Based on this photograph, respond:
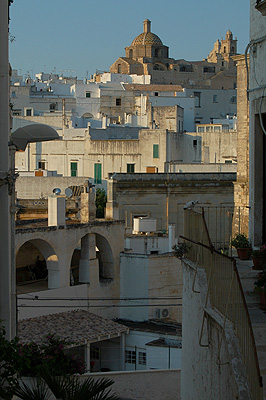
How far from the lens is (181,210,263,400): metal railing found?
5.07 meters

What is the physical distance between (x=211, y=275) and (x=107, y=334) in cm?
1550

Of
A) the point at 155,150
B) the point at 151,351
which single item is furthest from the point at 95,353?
the point at 155,150

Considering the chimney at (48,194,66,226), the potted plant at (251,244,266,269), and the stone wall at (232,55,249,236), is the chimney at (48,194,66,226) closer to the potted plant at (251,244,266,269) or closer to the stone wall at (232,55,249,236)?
the stone wall at (232,55,249,236)

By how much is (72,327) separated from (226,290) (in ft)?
52.3

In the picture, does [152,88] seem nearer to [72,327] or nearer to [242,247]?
[72,327]

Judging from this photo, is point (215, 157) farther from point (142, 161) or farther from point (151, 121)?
point (151, 121)

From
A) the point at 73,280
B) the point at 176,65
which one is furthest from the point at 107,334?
the point at 176,65

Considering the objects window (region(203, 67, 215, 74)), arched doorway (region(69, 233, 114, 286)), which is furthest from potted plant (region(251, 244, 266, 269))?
window (region(203, 67, 215, 74))

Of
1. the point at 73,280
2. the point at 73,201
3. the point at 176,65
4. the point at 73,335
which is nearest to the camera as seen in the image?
the point at 73,335

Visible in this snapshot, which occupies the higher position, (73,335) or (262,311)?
(262,311)

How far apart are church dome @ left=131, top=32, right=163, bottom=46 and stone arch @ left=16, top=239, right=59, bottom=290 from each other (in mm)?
66627

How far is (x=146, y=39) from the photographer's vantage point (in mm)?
90500

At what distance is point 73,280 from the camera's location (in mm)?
25078

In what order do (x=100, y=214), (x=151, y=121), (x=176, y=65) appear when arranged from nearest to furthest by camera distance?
(x=100, y=214)
(x=151, y=121)
(x=176, y=65)
